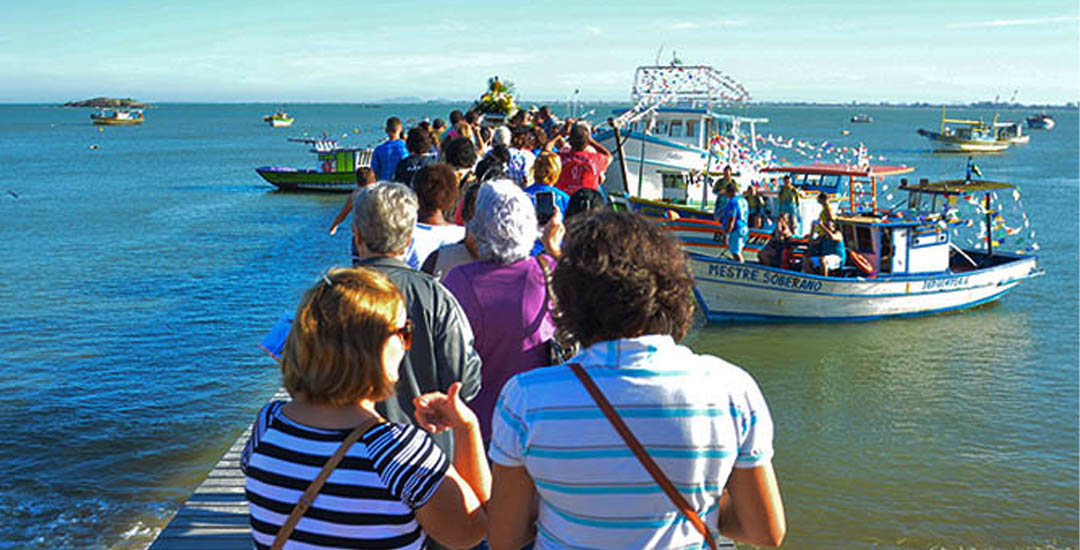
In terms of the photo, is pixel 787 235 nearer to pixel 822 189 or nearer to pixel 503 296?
pixel 822 189

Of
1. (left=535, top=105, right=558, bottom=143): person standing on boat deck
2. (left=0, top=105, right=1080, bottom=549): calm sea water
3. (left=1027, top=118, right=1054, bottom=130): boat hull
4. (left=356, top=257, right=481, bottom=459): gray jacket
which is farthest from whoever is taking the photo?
(left=1027, top=118, right=1054, bottom=130): boat hull

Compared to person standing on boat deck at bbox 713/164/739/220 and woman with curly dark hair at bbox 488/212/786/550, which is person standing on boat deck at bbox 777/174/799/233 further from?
woman with curly dark hair at bbox 488/212/786/550

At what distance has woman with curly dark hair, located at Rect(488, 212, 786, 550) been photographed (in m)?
2.03

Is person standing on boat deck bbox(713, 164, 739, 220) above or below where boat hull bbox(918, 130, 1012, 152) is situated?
below

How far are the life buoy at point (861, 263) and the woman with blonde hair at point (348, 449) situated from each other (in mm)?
15787

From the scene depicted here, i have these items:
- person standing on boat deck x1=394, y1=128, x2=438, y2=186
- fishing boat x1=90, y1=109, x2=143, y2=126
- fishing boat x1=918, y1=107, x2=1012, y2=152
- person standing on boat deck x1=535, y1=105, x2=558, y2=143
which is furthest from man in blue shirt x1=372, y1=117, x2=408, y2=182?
fishing boat x1=90, y1=109, x2=143, y2=126

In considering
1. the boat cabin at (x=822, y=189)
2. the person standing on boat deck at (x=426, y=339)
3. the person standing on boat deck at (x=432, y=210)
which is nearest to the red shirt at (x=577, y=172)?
the person standing on boat deck at (x=432, y=210)

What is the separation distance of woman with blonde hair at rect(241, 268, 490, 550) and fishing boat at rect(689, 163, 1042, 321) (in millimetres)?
14605

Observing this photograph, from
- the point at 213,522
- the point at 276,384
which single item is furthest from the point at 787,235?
the point at 213,522

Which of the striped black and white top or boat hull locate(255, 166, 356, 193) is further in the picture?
boat hull locate(255, 166, 356, 193)

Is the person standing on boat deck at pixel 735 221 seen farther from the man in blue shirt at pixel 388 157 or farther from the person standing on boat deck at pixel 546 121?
the man in blue shirt at pixel 388 157

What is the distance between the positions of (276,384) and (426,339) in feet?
32.8

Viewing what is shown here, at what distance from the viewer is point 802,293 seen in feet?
54.2

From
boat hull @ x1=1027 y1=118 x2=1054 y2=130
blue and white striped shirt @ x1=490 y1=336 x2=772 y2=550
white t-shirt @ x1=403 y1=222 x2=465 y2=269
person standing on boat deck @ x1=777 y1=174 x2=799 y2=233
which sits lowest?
person standing on boat deck @ x1=777 y1=174 x2=799 y2=233
